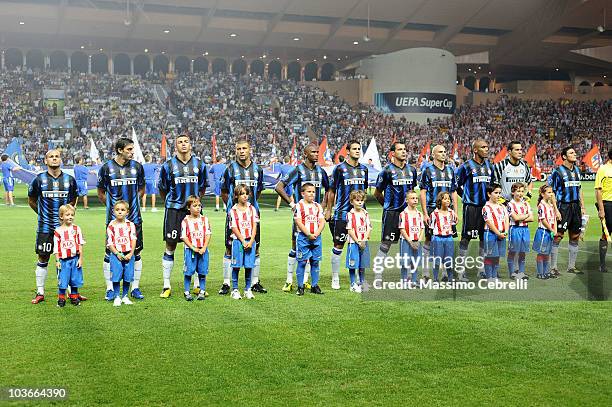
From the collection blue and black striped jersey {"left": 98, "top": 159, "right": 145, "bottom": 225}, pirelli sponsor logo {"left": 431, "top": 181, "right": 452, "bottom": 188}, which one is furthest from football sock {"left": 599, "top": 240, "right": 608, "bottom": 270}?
blue and black striped jersey {"left": 98, "top": 159, "right": 145, "bottom": 225}

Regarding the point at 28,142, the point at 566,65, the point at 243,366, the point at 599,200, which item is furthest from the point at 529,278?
the point at 566,65

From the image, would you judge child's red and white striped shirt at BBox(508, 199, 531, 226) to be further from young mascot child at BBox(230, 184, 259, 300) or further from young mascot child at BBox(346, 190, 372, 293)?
young mascot child at BBox(230, 184, 259, 300)

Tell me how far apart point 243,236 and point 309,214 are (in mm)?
952

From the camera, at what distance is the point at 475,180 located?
11070 millimetres

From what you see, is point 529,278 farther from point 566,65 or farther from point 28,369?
point 566,65

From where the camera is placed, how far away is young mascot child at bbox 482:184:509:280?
10273 millimetres

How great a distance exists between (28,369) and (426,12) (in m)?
45.4

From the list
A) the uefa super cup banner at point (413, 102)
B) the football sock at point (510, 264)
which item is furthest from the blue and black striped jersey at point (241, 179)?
the uefa super cup banner at point (413, 102)

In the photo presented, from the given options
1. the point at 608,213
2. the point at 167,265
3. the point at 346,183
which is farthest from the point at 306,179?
the point at 608,213

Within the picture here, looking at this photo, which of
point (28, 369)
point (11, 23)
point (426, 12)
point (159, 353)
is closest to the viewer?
point (28, 369)

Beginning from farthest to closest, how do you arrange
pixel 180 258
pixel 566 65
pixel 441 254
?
pixel 566 65 → pixel 180 258 → pixel 441 254

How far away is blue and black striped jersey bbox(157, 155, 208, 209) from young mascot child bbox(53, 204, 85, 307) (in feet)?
4.24

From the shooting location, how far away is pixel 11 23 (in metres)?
45.2

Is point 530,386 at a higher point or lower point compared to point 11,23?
lower
